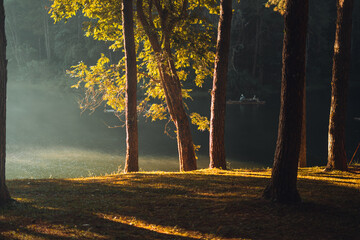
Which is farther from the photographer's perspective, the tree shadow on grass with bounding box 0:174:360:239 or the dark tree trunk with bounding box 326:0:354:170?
the dark tree trunk with bounding box 326:0:354:170

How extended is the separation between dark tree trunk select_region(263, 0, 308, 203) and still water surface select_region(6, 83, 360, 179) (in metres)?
10.1

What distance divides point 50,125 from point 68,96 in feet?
74.0

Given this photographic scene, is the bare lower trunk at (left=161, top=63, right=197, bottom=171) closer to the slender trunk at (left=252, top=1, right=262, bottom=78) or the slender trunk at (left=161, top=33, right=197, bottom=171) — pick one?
the slender trunk at (left=161, top=33, right=197, bottom=171)

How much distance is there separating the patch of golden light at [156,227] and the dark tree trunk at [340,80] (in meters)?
5.97

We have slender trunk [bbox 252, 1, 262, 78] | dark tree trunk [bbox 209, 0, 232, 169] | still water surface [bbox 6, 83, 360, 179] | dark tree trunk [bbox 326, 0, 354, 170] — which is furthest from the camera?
slender trunk [bbox 252, 1, 262, 78]

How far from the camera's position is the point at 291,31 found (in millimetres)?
5805

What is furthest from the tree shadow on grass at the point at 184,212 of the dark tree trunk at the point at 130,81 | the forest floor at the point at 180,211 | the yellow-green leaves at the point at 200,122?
the yellow-green leaves at the point at 200,122

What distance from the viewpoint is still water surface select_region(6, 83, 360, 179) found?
20.4 m

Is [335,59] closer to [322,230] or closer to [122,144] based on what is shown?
[322,230]

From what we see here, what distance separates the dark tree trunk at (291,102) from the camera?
19.0 ft

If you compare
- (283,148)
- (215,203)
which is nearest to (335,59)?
(283,148)

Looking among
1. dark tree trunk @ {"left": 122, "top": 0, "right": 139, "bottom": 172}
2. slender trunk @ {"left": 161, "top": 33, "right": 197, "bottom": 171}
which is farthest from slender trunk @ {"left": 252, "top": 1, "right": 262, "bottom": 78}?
dark tree trunk @ {"left": 122, "top": 0, "right": 139, "bottom": 172}

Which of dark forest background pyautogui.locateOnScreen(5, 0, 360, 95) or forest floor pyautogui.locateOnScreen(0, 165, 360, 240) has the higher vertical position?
dark forest background pyautogui.locateOnScreen(5, 0, 360, 95)

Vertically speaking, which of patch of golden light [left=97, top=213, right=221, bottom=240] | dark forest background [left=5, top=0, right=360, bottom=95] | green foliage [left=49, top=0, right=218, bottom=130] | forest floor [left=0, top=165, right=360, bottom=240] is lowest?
patch of golden light [left=97, top=213, right=221, bottom=240]
